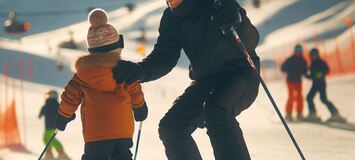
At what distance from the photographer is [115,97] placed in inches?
173

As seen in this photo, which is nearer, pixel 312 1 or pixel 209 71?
pixel 209 71

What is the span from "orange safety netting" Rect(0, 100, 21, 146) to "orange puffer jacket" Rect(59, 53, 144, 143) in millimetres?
6372

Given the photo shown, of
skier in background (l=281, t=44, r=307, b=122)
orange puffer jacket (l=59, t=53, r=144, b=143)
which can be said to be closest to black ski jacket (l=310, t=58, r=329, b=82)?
skier in background (l=281, t=44, r=307, b=122)

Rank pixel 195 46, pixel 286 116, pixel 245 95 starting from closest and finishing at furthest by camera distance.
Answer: pixel 245 95, pixel 195 46, pixel 286 116

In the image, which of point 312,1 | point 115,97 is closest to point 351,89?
point 115,97

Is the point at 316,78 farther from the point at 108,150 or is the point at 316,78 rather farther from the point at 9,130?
the point at 108,150

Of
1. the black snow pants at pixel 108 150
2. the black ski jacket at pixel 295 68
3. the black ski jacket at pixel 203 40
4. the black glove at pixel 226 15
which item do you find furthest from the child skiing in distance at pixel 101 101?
the black ski jacket at pixel 295 68

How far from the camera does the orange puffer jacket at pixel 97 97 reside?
4.35 m

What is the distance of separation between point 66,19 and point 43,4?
10728 mm

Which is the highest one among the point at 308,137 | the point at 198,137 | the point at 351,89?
the point at 198,137

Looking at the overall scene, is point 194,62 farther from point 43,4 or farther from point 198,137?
point 43,4

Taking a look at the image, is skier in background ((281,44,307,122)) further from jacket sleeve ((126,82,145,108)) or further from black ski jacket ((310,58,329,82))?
jacket sleeve ((126,82,145,108))

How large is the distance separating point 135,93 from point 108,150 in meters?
0.42

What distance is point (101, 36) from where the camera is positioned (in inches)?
176
